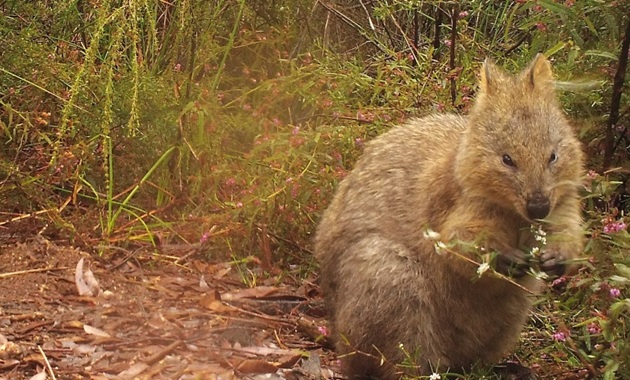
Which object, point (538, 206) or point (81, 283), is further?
point (81, 283)

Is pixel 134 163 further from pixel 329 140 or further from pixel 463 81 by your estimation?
pixel 463 81

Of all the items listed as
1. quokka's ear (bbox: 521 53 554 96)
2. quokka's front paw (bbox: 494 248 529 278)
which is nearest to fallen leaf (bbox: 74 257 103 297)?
quokka's front paw (bbox: 494 248 529 278)

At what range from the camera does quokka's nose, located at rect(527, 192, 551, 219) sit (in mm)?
4152

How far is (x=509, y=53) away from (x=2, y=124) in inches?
137

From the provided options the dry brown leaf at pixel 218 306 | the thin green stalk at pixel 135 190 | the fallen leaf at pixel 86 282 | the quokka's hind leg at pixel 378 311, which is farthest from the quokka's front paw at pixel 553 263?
the thin green stalk at pixel 135 190

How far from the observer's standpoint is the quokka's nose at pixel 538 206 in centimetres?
415

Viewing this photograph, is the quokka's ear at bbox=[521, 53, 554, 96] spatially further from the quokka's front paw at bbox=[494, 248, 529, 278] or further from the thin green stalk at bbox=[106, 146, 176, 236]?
the thin green stalk at bbox=[106, 146, 176, 236]

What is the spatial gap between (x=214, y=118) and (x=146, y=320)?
206 cm

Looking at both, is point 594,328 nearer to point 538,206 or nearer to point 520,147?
point 538,206

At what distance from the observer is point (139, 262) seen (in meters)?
5.77

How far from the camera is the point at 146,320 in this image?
4941 mm

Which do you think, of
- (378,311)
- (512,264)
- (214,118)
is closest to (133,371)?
(378,311)

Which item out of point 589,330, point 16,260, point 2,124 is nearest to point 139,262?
point 16,260

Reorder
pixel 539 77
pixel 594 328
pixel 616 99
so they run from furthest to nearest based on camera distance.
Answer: pixel 616 99, pixel 539 77, pixel 594 328
